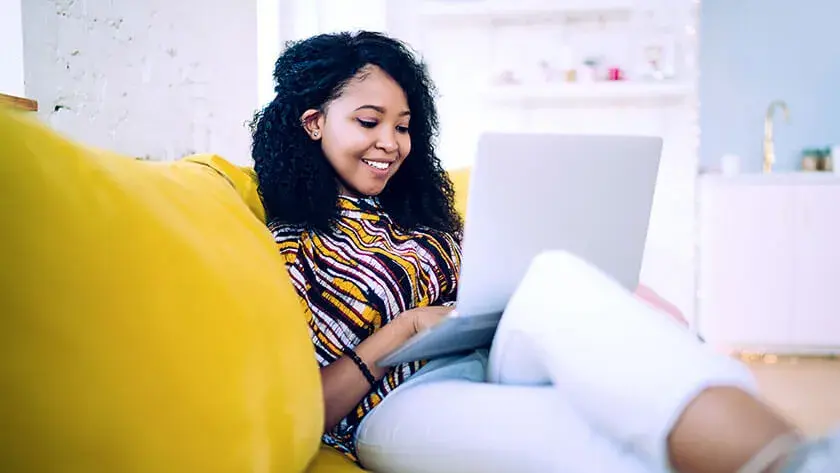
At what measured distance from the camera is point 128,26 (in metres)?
1.54

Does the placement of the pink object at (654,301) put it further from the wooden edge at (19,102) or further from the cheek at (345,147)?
the wooden edge at (19,102)

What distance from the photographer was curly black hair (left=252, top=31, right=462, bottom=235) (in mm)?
1259

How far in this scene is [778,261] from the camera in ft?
11.2

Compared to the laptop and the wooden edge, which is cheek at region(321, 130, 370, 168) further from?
the wooden edge

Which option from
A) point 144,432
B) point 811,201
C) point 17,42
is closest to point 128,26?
point 17,42

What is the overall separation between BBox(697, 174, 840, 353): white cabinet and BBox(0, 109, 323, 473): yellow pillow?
3.06 meters

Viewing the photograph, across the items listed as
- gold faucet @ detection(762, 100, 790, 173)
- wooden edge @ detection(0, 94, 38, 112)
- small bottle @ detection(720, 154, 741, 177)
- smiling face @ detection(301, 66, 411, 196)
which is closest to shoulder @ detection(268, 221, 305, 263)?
smiling face @ detection(301, 66, 411, 196)

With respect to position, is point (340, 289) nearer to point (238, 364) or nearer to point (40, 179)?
point (238, 364)

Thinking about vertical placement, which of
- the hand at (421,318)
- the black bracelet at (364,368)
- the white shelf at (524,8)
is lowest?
the black bracelet at (364,368)

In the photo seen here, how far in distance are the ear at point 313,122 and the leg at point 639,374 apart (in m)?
0.62

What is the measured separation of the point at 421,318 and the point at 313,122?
0.46m

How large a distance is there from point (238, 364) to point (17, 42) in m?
0.82

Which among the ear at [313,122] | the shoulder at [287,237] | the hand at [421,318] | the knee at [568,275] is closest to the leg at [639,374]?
the knee at [568,275]

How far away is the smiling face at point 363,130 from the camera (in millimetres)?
1297
